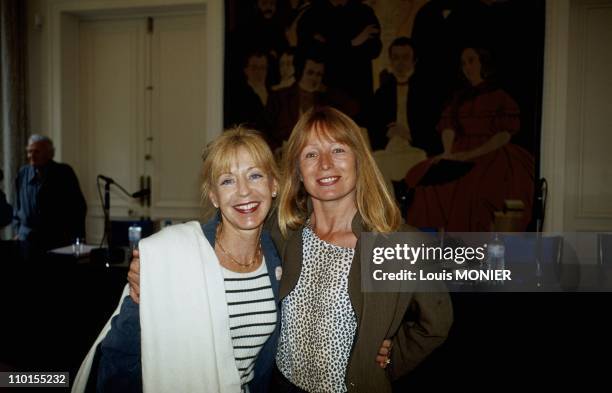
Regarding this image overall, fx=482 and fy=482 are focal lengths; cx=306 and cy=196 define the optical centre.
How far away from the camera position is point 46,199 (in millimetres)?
4375

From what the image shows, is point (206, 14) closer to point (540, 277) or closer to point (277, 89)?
point (277, 89)

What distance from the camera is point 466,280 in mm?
2307

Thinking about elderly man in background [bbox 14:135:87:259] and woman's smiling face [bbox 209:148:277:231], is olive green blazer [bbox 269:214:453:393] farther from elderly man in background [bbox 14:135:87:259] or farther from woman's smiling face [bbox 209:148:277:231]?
elderly man in background [bbox 14:135:87:259]

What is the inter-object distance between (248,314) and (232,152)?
1.65ft

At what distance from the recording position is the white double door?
17.6 feet

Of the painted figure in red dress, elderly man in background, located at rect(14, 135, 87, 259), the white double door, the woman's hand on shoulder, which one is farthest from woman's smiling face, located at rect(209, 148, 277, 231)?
the white double door

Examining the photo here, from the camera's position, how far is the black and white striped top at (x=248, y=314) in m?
1.46

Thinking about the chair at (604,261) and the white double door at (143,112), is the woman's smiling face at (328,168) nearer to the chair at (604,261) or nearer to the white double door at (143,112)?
the chair at (604,261)

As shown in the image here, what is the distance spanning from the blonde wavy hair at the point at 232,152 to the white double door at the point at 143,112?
12.7 feet

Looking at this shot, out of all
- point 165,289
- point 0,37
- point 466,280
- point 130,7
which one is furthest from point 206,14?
point 165,289

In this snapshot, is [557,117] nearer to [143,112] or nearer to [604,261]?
[604,261]

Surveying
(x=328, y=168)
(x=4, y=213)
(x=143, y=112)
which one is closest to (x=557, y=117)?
(x=328, y=168)

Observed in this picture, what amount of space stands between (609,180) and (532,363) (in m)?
3.16

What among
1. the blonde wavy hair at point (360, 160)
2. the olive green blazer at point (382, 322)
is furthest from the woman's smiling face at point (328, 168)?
the olive green blazer at point (382, 322)
